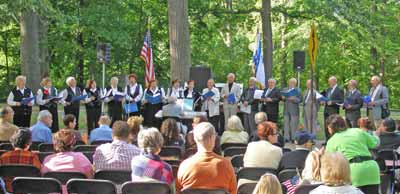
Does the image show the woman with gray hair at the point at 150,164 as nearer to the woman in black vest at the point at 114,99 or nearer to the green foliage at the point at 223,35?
the woman in black vest at the point at 114,99

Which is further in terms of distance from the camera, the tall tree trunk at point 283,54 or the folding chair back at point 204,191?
the tall tree trunk at point 283,54

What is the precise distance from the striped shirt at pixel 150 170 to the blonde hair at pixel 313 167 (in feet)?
4.63

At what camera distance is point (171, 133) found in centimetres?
942

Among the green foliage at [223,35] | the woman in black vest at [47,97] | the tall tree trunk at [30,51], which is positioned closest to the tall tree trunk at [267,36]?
the green foliage at [223,35]

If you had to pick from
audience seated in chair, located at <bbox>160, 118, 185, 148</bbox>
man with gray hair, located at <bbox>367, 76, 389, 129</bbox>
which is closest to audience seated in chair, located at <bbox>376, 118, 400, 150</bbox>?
audience seated in chair, located at <bbox>160, 118, 185, 148</bbox>

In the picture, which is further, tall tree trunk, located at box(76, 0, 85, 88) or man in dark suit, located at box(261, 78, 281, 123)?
tall tree trunk, located at box(76, 0, 85, 88)

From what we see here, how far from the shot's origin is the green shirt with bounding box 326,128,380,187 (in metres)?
7.54

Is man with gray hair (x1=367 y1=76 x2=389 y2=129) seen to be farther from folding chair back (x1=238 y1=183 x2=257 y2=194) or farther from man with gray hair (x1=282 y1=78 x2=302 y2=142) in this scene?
folding chair back (x1=238 y1=183 x2=257 y2=194)

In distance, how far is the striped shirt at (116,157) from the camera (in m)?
7.49

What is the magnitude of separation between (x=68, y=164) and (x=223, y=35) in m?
28.4

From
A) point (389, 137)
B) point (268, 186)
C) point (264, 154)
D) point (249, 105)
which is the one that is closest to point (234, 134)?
point (389, 137)

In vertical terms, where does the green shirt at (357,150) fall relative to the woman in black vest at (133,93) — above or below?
below

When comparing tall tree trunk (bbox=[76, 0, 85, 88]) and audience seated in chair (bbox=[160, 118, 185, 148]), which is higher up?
tall tree trunk (bbox=[76, 0, 85, 88])

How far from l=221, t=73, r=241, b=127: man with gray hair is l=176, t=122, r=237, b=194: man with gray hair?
11599 mm
